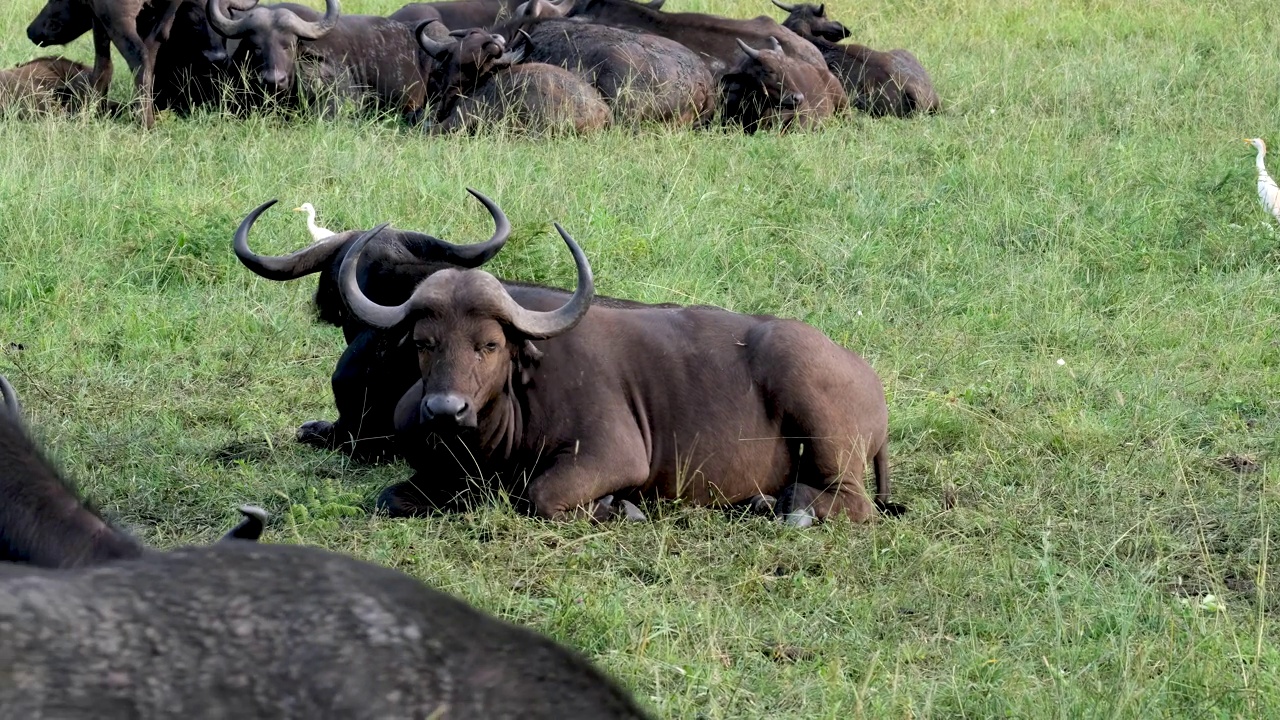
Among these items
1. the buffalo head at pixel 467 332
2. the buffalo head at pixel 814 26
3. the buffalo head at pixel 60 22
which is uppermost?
the buffalo head at pixel 467 332

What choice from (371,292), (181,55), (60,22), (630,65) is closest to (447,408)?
(371,292)

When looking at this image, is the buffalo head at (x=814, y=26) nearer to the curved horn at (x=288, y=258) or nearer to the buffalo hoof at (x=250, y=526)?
the curved horn at (x=288, y=258)

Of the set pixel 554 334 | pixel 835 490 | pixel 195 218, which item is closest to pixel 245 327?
pixel 195 218

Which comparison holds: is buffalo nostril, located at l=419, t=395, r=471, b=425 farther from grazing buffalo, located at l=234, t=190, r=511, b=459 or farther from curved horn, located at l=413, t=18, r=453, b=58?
curved horn, located at l=413, t=18, r=453, b=58

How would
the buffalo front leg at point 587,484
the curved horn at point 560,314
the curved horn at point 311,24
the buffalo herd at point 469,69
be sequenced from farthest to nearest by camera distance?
the curved horn at point 311,24
the buffalo herd at point 469,69
the curved horn at point 560,314
the buffalo front leg at point 587,484

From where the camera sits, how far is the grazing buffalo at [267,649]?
5.93 ft

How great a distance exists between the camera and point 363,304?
602 centimetres

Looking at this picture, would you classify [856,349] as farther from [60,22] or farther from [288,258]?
[60,22]

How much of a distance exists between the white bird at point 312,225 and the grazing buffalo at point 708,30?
5.21 m

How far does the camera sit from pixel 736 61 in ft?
43.9

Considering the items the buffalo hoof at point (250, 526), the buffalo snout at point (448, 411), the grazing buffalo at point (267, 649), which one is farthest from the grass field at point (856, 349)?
the grazing buffalo at point (267, 649)

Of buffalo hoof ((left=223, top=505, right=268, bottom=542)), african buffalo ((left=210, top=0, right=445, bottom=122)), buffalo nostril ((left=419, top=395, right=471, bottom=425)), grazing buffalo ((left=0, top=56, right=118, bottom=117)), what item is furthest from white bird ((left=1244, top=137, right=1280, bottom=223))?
grazing buffalo ((left=0, top=56, right=118, bottom=117))

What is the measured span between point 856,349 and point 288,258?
8.98ft

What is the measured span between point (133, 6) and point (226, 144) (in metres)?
1.97
